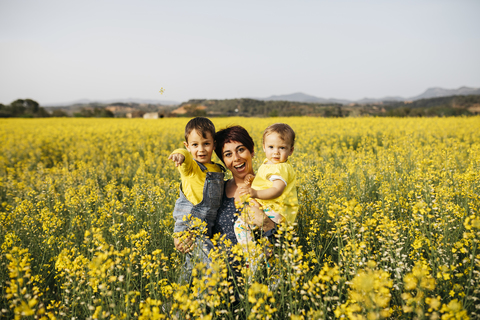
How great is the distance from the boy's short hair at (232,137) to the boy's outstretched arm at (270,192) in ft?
1.83

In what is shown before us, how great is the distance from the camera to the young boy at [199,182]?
8.02 feet

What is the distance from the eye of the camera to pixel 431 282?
130 centimetres

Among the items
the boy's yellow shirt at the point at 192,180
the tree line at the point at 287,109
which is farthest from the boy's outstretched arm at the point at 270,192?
the tree line at the point at 287,109

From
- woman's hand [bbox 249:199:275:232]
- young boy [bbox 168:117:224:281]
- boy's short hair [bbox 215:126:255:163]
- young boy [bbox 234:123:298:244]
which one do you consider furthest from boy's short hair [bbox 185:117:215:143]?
woman's hand [bbox 249:199:275:232]

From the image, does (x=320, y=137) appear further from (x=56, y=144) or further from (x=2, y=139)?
(x=2, y=139)

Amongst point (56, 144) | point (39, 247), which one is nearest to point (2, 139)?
point (56, 144)

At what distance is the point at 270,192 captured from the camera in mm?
2242

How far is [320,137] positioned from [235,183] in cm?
824

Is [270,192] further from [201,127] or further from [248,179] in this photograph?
[201,127]

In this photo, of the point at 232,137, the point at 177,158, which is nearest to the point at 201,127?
the point at 232,137

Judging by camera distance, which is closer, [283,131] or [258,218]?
[258,218]

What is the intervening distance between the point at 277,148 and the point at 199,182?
0.84 metres

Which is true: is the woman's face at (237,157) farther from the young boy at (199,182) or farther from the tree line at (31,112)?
the tree line at (31,112)

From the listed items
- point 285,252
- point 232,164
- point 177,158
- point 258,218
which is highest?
point 177,158
